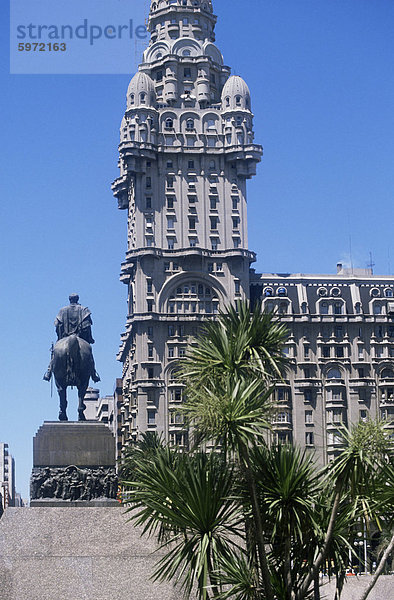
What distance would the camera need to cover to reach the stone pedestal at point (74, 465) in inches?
2098

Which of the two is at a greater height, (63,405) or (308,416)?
(308,416)

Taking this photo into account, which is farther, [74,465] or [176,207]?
[176,207]

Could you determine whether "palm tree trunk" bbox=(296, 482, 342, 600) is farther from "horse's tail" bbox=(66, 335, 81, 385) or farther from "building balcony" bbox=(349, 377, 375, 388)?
"building balcony" bbox=(349, 377, 375, 388)

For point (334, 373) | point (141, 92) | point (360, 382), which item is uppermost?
point (141, 92)

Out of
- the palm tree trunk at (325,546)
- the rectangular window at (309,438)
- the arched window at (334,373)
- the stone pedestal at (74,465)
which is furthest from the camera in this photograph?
the arched window at (334,373)

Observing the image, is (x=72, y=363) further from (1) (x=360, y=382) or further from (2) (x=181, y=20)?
(2) (x=181, y=20)

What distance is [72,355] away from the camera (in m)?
55.2

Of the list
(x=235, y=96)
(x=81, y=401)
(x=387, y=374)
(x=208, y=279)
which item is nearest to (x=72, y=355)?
(x=81, y=401)

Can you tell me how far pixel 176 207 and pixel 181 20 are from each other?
27598mm

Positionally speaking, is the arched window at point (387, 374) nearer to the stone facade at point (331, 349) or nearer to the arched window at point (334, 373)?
the stone facade at point (331, 349)

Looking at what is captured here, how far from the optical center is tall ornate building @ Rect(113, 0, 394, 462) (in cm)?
13662

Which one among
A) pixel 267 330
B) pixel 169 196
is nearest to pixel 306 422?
pixel 169 196

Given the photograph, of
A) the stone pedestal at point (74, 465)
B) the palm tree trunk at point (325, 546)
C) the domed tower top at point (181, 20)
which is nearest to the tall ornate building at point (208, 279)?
the domed tower top at point (181, 20)

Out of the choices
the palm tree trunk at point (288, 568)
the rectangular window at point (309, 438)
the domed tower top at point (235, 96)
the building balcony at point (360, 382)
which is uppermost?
the domed tower top at point (235, 96)
